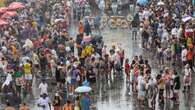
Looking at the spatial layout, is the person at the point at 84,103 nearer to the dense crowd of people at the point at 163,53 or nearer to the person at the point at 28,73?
the dense crowd of people at the point at 163,53

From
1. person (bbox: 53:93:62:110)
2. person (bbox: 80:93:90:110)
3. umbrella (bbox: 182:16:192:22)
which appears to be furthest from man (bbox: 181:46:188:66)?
person (bbox: 53:93:62:110)

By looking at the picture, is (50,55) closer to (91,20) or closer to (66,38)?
(66,38)

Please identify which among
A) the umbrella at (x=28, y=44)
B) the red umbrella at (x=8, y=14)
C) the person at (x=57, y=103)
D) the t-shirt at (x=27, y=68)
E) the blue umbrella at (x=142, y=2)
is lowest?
the person at (x=57, y=103)

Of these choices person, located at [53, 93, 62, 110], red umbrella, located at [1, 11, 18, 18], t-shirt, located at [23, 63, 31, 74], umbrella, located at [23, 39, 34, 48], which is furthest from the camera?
red umbrella, located at [1, 11, 18, 18]

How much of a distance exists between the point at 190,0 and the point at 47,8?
9.68m

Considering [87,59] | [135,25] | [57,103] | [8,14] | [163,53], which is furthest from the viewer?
[8,14]

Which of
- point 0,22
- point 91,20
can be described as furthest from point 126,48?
point 0,22

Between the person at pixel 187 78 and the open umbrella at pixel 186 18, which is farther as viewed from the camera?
the open umbrella at pixel 186 18

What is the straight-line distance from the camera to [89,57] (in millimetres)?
30344

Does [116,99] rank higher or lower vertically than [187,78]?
lower

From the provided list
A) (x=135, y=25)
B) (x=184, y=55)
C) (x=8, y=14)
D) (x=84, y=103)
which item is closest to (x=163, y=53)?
(x=184, y=55)

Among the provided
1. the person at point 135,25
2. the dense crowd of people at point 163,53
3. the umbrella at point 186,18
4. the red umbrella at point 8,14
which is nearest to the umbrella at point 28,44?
the dense crowd of people at point 163,53

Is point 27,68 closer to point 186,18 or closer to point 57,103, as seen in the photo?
point 57,103

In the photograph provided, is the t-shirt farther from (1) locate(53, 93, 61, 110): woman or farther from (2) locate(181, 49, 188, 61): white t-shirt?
(2) locate(181, 49, 188, 61): white t-shirt
